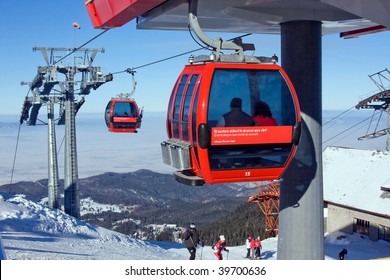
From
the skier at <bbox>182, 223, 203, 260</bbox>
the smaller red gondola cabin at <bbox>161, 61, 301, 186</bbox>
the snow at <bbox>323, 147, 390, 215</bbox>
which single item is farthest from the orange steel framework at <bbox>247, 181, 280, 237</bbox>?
the smaller red gondola cabin at <bbox>161, 61, 301, 186</bbox>

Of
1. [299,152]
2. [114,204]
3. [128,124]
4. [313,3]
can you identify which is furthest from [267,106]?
[114,204]

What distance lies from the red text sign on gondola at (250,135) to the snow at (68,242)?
339 inches

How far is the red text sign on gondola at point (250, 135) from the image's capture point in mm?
5094

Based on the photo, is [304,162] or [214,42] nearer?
[214,42]

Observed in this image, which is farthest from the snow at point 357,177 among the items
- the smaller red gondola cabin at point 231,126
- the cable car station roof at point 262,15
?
the smaller red gondola cabin at point 231,126

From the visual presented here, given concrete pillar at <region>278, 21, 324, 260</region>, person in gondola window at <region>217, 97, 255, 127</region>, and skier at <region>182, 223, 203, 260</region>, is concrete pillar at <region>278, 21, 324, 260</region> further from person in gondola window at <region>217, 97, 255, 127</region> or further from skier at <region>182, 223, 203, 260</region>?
skier at <region>182, 223, 203, 260</region>

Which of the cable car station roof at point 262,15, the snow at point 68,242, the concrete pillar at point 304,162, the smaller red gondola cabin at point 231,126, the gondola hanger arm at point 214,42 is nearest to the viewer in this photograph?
the smaller red gondola cabin at point 231,126

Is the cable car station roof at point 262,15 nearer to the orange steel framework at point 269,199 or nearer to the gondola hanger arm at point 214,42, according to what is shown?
the gondola hanger arm at point 214,42

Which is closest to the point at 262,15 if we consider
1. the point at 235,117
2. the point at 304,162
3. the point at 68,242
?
the point at 304,162

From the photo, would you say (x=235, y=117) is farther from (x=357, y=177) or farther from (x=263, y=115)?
(x=357, y=177)

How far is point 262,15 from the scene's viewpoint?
6.95 meters

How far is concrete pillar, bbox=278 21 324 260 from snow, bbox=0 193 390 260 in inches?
277

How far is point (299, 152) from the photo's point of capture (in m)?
7.65

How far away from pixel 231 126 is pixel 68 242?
12427 millimetres
